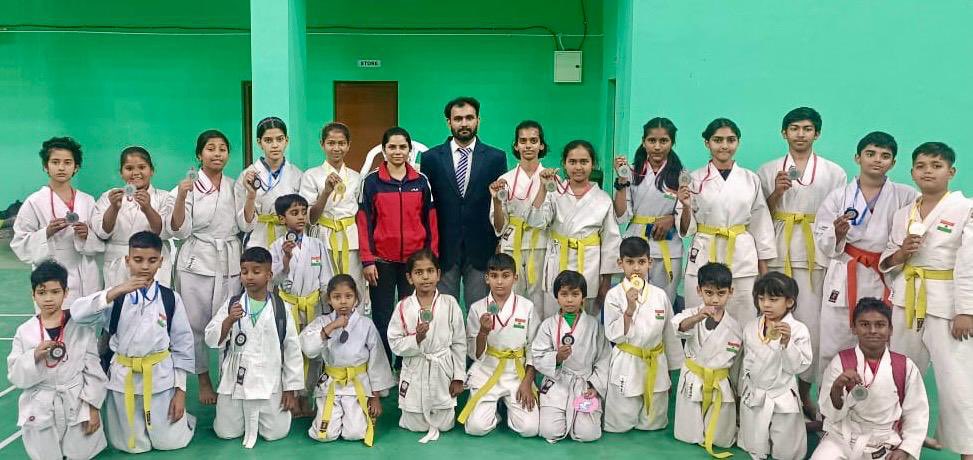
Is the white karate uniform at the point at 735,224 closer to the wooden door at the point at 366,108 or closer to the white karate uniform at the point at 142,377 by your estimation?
the white karate uniform at the point at 142,377

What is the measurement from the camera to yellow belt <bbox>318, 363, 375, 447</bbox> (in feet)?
15.2

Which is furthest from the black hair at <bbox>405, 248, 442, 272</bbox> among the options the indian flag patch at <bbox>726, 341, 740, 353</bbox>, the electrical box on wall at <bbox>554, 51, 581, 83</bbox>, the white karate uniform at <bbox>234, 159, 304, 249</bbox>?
the electrical box on wall at <bbox>554, 51, 581, 83</bbox>

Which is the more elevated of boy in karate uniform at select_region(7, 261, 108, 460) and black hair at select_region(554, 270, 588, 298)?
black hair at select_region(554, 270, 588, 298)

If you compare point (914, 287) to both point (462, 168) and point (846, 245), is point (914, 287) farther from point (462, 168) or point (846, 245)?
point (462, 168)

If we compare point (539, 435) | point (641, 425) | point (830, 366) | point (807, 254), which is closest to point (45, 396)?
point (539, 435)

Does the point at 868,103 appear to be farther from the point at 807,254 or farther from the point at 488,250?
the point at 488,250

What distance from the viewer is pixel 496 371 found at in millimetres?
4852

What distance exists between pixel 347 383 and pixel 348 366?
0.10 m

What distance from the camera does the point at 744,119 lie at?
6582 millimetres

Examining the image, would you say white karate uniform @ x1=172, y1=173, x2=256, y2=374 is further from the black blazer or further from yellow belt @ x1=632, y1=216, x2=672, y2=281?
yellow belt @ x1=632, y1=216, x2=672, y2=281

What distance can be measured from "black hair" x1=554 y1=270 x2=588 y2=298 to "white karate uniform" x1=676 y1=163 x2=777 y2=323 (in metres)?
0.73

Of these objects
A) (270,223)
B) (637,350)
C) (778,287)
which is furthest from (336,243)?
(778,287)

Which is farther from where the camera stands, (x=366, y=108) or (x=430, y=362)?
(x=366, y=108)

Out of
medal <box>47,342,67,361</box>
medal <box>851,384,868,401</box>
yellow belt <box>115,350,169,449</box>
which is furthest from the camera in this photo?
yellow belt <box>115,350,169,449</box>
